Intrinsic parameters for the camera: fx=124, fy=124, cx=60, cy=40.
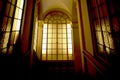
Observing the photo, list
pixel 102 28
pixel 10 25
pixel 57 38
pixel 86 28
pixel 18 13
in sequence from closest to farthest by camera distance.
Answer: pixel 10 25, pixel 102 28, pixel 18 13, pixel 86 28, pixel 57 38

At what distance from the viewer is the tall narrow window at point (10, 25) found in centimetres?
235

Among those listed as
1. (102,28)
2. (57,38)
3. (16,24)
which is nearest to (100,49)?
(102,28)

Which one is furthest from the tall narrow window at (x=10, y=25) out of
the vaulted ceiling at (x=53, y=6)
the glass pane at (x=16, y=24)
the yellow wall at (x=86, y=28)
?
the vaulted ceiling at (x=53, y=6)

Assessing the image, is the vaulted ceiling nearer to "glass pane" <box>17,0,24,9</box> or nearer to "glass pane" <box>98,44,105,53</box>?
"glass pane" <box>17,0,24,9</box>

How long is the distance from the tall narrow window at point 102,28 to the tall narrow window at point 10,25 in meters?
1.98

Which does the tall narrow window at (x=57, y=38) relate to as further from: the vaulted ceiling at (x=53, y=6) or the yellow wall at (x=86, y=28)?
the yellow wall at (x=86, y=28)

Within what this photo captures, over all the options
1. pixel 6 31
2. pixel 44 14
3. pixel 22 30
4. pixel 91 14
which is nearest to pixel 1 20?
pixel 6 31

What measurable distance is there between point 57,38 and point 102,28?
5060 mm

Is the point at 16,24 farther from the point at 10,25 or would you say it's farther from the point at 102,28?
the point at 102,28

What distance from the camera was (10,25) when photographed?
8.67 feet

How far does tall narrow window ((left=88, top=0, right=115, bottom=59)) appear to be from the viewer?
2.62 metres

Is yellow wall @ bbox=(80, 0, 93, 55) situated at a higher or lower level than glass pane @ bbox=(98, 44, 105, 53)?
higher

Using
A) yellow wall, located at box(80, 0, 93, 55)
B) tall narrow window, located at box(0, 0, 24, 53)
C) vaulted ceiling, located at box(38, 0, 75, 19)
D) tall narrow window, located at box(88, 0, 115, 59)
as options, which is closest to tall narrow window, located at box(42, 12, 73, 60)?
vaulted ceiling, located at box(38, 0, 75, 19)

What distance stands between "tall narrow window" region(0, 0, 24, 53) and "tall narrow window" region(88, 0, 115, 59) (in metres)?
1.98
